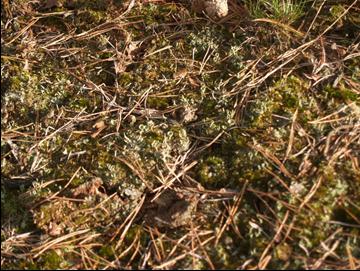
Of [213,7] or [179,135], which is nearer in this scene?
[179,135]

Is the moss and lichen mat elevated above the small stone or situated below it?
below

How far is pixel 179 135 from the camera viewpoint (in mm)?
2994

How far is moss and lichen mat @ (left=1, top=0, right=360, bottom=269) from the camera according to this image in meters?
2.60

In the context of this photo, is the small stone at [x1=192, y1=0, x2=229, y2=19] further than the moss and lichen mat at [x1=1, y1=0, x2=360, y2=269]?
Yes

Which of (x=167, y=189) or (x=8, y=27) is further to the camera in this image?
(x=8, y=27)

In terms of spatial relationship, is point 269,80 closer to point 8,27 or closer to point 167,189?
point 167,189

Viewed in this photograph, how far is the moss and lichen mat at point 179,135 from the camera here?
8.54 ft

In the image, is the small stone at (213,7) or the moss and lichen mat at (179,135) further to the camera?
the small stone at (213,7)


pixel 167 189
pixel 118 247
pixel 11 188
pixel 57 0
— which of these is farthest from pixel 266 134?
pixel 57 0

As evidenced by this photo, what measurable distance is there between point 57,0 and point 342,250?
2.81m

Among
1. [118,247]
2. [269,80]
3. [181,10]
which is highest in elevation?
[181,10]

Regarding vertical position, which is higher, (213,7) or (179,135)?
(213,7)

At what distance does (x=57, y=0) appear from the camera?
3.75 m

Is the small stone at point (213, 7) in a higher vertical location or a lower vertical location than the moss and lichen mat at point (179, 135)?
higher
